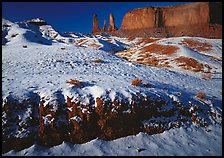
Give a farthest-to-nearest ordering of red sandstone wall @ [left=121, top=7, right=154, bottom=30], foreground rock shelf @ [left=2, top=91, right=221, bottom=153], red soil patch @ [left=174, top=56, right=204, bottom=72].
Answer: red sandstone wall @ [left=121, top=7, right=154, bottom=30] → red soil patch @ [left=174, top=56, right=204, bottom=72] → foreground rock shelf @ [left=2, top=91, right=221, bottom=153]

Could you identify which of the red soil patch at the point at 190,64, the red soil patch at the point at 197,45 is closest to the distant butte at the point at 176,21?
the red soil patch at the point at 197,45

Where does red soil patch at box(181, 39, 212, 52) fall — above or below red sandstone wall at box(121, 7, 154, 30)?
below

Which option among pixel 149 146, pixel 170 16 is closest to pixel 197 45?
pixel 149 146

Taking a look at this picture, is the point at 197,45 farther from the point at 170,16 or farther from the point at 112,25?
the point at 112,25

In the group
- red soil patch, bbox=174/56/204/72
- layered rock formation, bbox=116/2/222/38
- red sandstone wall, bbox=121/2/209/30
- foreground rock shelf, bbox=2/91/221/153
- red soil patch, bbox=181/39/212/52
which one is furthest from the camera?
red sandstone wall, bbox=121/2/209/30

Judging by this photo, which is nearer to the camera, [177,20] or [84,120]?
[84,120]

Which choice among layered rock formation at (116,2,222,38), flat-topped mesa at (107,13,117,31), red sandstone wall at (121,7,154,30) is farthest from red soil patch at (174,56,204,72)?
flat-topped mesa at (107,13,117,31)

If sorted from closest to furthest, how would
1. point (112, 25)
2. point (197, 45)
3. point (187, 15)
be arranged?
point (197, 45) < point (187, 15) < point (112, 25)

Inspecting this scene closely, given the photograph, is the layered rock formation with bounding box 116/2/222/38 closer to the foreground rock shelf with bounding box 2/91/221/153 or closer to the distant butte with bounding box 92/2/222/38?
the distant butte with bounding box 92/2/222/38

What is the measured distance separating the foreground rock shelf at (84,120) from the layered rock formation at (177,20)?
102 metres

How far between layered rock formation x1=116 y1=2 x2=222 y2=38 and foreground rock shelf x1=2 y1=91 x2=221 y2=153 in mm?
102391

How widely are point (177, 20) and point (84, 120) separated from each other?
128731 mm

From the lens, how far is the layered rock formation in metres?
101

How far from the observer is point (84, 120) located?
607cm
